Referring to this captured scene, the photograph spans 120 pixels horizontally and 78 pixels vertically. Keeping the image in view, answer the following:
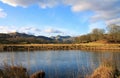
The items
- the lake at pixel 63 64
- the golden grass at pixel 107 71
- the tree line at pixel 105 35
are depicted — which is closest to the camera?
the golden grass at pixel 107 71

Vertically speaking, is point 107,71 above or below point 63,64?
above

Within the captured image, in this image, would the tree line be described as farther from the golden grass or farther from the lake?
the golden grass

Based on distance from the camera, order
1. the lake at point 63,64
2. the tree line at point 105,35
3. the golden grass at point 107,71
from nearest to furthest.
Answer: the golden grass at point 107,71
the lake at point 63,64
the tree line at point 105,35

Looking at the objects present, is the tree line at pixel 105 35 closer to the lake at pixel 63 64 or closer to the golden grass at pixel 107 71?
the lake at pixel 63 64

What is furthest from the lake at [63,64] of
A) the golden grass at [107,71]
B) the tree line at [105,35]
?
the tree line at [105,35]

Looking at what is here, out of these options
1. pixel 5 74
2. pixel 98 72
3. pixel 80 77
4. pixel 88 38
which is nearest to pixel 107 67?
pixel 98 72

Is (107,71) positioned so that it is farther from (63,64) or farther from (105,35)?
(105,35)

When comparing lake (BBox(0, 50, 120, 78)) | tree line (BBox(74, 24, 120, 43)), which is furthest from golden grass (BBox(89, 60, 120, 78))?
tree line (BBox(74, 24, 120, 43))

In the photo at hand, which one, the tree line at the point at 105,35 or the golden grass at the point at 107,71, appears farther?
the tree line at the point at 105,35

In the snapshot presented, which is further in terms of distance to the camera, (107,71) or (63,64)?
(63,64)

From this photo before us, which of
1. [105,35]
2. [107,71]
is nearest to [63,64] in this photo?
[107,71]

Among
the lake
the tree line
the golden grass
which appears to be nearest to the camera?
the golden grass

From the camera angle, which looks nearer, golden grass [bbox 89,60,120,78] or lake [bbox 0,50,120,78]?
golden grass [bbox 89,60,120,78]

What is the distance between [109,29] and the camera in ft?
408
